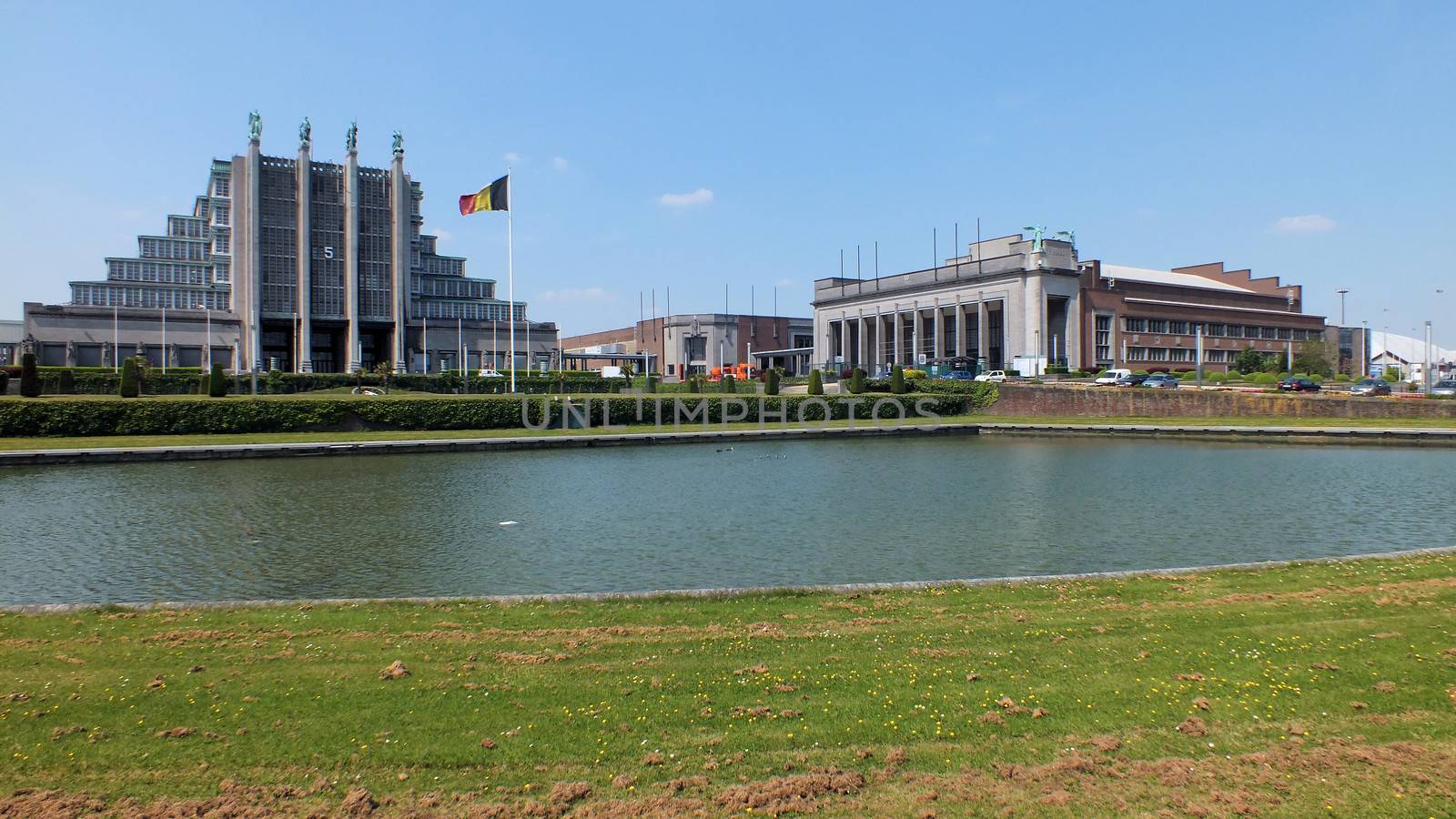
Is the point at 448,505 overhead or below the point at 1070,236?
below

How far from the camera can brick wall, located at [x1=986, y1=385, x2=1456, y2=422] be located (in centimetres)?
4347

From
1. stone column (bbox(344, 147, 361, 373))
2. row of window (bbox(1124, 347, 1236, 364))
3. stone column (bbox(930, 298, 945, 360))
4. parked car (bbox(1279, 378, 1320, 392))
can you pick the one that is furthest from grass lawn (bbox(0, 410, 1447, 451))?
stone column (bbox(344, 147, 361, 373))

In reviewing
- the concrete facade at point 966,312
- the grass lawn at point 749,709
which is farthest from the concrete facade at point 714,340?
the grass lawn at point 749,709

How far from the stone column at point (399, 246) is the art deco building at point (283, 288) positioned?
0.34 feet

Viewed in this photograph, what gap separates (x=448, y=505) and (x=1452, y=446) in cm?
3676

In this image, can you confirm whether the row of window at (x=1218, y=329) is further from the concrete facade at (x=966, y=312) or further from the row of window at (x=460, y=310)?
the row of window at (x=460, y=310)

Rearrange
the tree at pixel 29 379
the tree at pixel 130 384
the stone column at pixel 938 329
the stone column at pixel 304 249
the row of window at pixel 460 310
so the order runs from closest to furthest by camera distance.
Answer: the tree at pixel 130 384 < the tree at pixel 29 379 < the stone column at pixel 304 249 < the row of window at pixel 460 310 < the stone column at pixel 938 329

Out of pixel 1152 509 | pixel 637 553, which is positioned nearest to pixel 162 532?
pixel 637 553

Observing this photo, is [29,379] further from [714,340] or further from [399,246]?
[714,340]

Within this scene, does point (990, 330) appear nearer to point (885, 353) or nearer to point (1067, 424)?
point (885, 353)

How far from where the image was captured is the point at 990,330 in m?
101

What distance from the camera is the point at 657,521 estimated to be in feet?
58.5

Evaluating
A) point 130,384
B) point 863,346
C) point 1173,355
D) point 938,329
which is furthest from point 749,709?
point 863,346

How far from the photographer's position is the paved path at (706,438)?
30.5m
